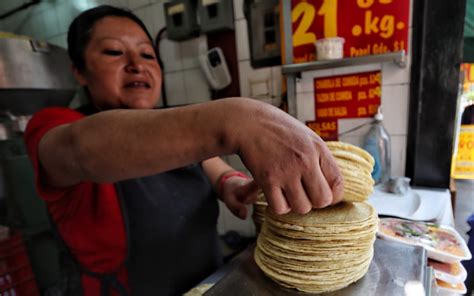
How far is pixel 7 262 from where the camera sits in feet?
5.59

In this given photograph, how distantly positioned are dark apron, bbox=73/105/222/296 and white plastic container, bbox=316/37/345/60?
34.9 inches

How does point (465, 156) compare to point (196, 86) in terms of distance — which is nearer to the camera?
point (465, 156)

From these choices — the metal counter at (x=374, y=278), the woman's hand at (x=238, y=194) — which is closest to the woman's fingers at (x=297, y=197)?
the metal counter at (x=374, y=278)

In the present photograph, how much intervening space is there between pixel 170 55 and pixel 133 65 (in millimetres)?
1174

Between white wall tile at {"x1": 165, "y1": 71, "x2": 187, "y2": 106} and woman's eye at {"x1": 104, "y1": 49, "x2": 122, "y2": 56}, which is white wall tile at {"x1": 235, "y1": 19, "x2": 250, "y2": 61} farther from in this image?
woman's eye at {"x1": 104, "y1": 49, "x2": 122, "y2": 56}

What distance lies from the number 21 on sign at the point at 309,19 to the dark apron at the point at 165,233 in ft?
3.27

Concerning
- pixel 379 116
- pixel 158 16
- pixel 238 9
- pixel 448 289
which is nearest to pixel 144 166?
pixel 448 289

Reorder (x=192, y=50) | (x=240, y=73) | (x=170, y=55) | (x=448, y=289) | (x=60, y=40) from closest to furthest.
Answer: (x=448, y=289) < (x=240, y=73) < (x=192, y=50) < (x=170, y=55) < (x=60, y=40)

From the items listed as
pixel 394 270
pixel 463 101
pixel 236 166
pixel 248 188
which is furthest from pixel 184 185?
pixel 463 101

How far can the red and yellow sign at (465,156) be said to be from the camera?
4.47 feet

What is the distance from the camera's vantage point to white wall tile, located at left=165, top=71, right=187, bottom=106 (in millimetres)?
2002

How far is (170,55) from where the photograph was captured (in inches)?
78.7

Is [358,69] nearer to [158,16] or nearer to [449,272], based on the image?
[449,272]

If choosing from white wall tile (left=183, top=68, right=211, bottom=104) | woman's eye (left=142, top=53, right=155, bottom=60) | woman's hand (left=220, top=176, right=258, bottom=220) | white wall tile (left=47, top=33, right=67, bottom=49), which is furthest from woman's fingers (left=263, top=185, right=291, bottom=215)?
white wall tile (left=47, top=33, right=67, bottom=49)
